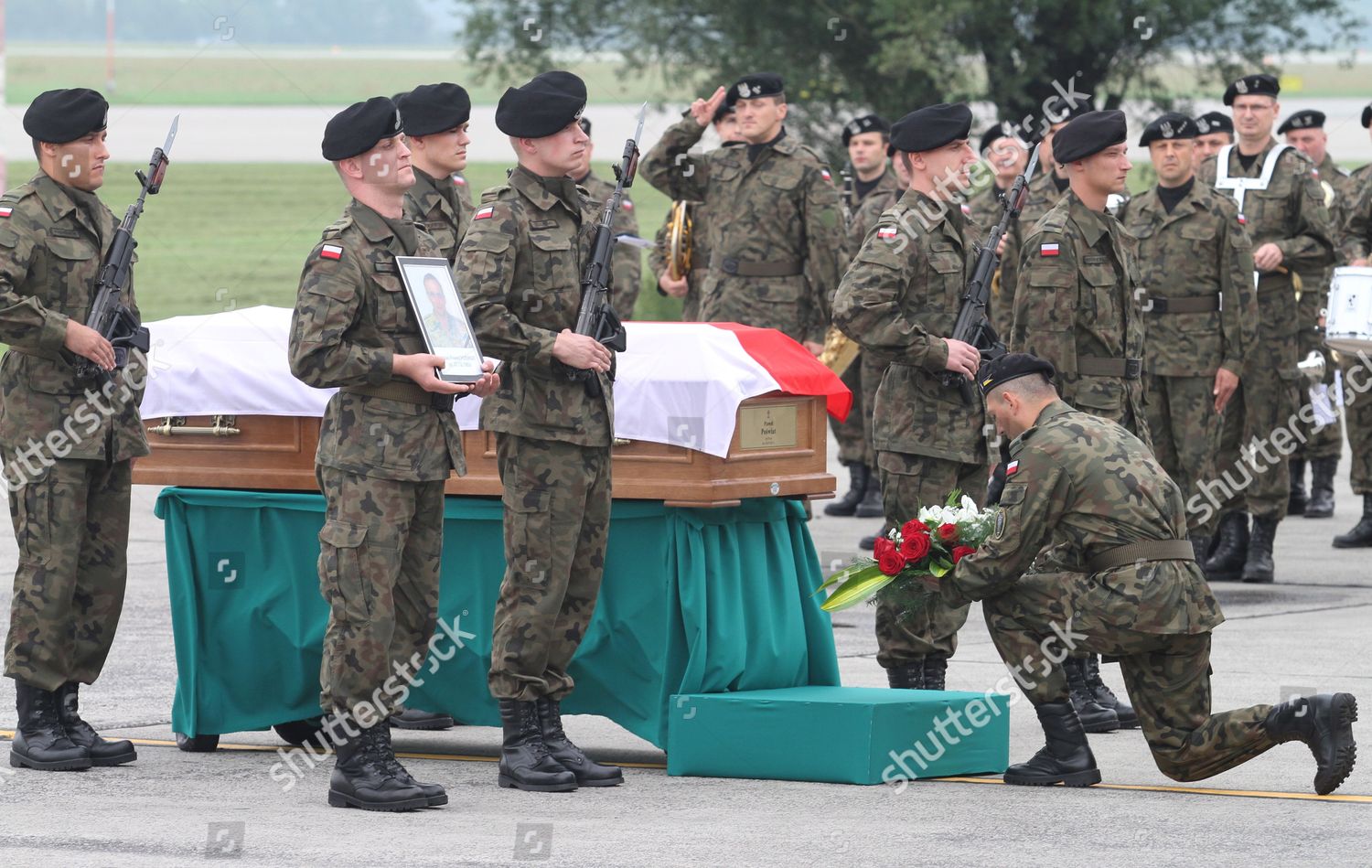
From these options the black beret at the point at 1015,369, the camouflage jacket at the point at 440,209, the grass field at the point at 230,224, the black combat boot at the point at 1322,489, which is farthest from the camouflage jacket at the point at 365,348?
the grass field at the point at 230,224

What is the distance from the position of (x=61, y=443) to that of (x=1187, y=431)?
580 centimetres

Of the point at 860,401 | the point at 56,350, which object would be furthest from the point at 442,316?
the point at 860,401

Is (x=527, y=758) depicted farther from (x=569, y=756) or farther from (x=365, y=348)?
(x=365, y=348)

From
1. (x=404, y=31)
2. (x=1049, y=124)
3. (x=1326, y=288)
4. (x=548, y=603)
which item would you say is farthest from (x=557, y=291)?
(x=404, y=31)

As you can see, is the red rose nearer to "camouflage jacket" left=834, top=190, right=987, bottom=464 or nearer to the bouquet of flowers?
the bouquet of flowers

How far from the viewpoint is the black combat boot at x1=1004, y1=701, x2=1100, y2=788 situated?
7223 millimetres

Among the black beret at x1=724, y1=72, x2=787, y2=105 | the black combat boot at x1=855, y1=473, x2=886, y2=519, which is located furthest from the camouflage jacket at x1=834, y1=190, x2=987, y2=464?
the black combat boot at x1=855, y1=473, x2=886, y2=519

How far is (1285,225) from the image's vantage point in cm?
1293

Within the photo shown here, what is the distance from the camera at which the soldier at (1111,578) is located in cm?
689

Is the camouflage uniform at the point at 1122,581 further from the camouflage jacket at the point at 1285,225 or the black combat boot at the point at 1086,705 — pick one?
the camouflage jacket at the point at 1285,225

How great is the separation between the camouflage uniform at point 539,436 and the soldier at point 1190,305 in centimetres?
436

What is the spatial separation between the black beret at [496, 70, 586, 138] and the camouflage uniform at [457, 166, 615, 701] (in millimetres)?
160

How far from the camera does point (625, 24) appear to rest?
860 inches

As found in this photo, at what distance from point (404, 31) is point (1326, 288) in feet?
225
